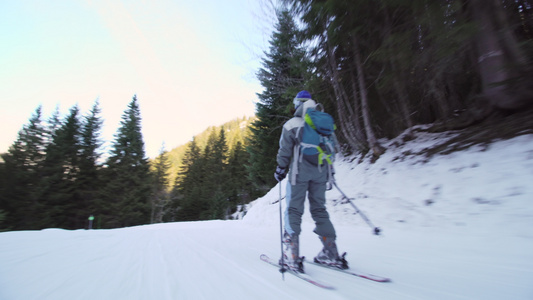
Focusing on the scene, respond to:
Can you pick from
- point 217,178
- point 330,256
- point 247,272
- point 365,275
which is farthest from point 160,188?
point 365,275

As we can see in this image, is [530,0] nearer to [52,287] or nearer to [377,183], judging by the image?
[377,183]

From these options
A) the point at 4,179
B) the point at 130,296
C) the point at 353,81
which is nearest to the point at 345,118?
the point at 353,81

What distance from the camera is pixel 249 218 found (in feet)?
25.8

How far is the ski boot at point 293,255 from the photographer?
2027 millimetres

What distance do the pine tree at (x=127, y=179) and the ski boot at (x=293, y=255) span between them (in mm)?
29442

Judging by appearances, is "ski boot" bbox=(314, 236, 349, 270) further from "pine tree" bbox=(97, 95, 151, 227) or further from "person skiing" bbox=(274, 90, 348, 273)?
"pine tree" bbox=(97, 95, 151, 227)

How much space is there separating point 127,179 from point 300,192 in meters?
30.5

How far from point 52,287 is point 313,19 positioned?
7.05 metres

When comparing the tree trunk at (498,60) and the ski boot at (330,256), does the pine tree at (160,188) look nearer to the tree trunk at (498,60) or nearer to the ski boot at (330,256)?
the ski boot at (330,256)

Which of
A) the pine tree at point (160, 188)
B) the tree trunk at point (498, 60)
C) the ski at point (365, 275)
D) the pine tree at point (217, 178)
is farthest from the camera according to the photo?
the pine tree at point (217, 178)

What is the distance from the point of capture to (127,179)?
26828 mm

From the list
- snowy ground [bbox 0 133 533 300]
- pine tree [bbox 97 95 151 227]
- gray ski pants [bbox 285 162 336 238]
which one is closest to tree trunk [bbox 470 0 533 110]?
snowy ground [bbox 0 133 533 300]

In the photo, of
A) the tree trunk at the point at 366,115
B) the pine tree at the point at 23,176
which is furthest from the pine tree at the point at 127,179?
the tree trunk at the point at 366,115

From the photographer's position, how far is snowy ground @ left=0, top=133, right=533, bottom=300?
157 cm
